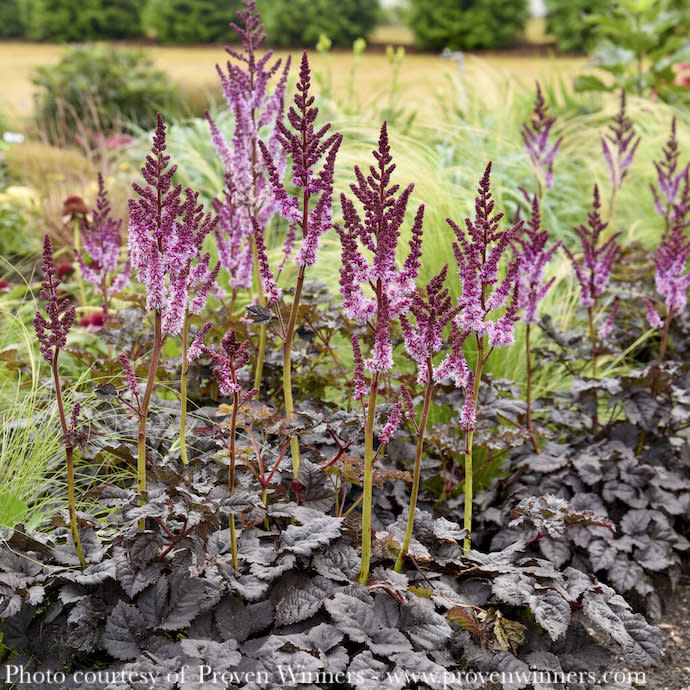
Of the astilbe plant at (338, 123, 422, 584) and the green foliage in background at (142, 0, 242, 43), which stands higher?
the green foliage in background at (142, 0, 242, 43)

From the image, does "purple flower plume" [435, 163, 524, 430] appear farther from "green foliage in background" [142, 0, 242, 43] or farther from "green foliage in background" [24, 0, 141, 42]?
"green foliage in background" [24, 0, 141, 42]

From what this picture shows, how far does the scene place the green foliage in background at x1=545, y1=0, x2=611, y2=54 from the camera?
50.9 feet

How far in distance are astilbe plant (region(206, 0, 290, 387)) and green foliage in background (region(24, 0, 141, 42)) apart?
1830cm

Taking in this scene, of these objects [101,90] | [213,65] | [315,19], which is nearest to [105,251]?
[101,90]

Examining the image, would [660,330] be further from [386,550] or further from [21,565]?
[21,565]

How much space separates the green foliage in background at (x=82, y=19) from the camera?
61.3 feet

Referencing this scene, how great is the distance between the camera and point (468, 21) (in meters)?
17.0

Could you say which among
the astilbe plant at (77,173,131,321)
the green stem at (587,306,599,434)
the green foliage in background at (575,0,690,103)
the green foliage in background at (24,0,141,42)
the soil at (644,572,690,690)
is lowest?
the soil at (644,572,690,690)

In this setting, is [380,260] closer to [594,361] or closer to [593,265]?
[593,265]

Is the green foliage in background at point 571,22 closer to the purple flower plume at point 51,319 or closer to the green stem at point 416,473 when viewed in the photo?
the green stem at point 416,473

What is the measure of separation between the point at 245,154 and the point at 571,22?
15177mm

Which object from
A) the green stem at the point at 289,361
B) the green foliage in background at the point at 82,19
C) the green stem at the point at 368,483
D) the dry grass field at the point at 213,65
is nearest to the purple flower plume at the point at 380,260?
the green stem at the point at 368,483

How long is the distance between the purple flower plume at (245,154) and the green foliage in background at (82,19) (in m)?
18.3

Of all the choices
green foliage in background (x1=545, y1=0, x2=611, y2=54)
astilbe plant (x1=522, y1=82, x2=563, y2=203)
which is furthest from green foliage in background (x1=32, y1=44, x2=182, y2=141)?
green foliage in background (x1=545, y1=0, x2=611, y2=54)
